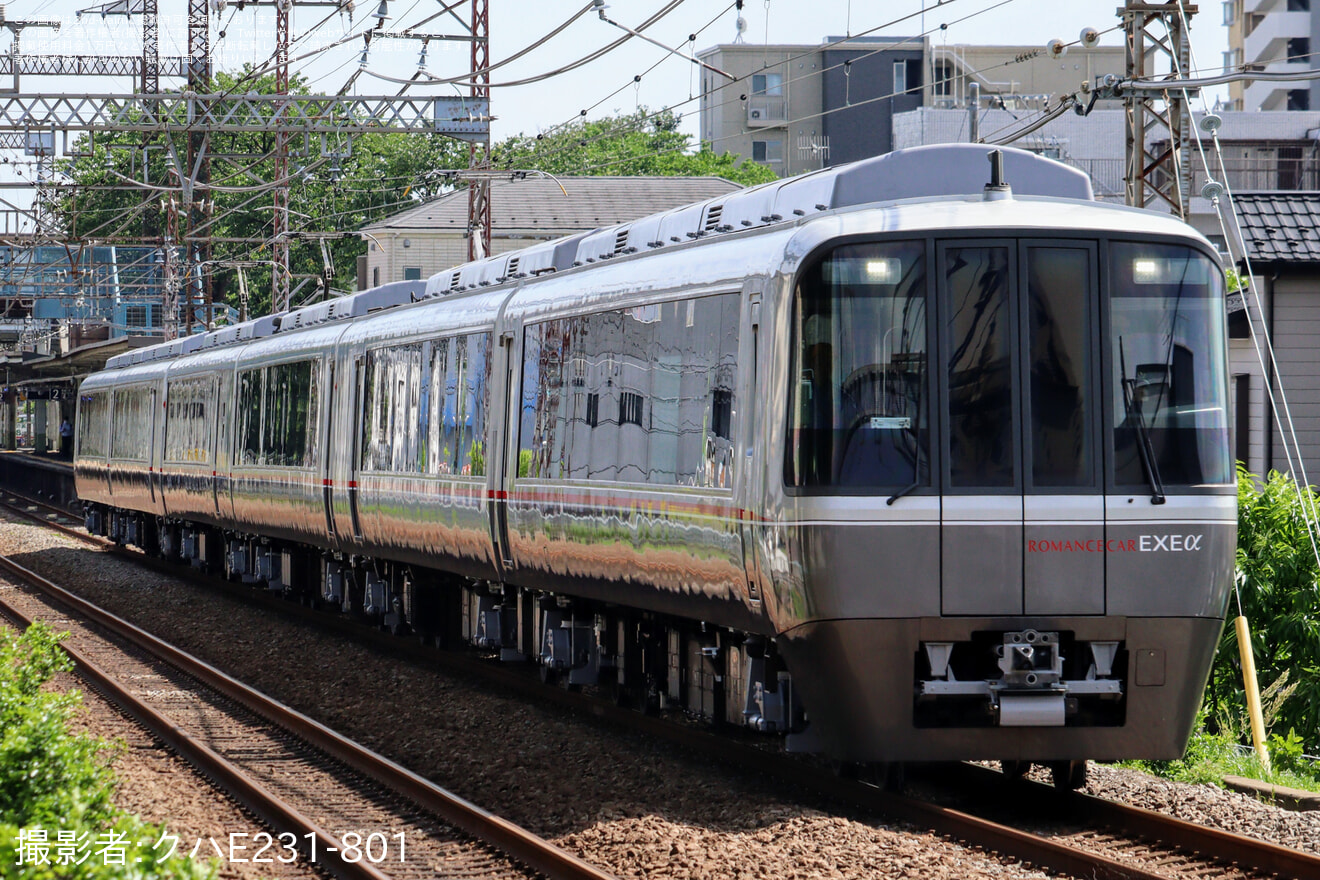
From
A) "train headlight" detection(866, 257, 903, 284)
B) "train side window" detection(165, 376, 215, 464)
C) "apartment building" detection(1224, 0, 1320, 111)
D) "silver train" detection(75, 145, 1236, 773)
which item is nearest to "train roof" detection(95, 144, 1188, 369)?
"silver train" detection(75, 145, 1236, 773)

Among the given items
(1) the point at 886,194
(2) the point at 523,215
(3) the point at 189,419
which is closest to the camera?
(1) the point at 886,194

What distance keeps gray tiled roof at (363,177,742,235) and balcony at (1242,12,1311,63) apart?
3017 centimetres

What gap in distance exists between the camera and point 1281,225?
68.7 feet

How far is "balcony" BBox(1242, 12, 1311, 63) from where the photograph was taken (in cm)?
7506

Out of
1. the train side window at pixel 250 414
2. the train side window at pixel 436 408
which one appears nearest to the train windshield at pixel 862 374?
the train side window at pixel 436 408

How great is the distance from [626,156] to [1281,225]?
64.4m

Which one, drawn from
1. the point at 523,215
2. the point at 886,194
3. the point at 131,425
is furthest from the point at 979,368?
the point at 523,215

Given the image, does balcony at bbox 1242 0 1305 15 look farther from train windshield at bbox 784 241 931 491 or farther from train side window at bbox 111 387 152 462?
train windshield at bbox 784 241 931 491

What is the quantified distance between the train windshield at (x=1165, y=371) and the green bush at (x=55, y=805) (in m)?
4.72

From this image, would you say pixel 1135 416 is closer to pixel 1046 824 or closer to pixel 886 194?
pixel 886 194

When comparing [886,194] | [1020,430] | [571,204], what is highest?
[571,204]

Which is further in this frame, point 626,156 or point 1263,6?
point 626,156

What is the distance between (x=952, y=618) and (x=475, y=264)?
8490mm

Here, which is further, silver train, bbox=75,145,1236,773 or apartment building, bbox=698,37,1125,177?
apartment building, bbox=698,37,1125,177
